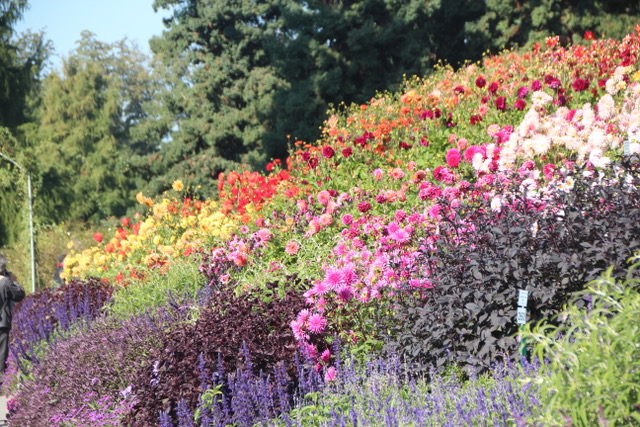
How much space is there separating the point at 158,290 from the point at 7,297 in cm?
207

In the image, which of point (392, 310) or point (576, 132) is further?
point (576, 132)

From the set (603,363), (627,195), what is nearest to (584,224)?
(627,195)

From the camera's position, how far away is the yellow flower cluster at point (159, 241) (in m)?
9.76

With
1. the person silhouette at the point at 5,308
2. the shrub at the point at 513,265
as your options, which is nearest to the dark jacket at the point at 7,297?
the person silhouette at the point at 5,308

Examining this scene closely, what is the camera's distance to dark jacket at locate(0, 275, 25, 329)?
8766 mm

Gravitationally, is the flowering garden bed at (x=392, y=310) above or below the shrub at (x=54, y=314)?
below

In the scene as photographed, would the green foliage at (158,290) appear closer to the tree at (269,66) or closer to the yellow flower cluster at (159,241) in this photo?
the yellow flower cluster at (159,241)

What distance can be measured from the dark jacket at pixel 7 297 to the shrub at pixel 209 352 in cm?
425

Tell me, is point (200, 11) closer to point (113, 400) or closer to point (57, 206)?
point (57, 206)

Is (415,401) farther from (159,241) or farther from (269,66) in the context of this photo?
(269,66)

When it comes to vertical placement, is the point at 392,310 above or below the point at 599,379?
above

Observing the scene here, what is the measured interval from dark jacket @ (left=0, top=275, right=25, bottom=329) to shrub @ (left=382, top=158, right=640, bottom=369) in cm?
584

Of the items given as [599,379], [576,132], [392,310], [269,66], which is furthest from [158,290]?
[269,66]

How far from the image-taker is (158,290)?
828 cm
